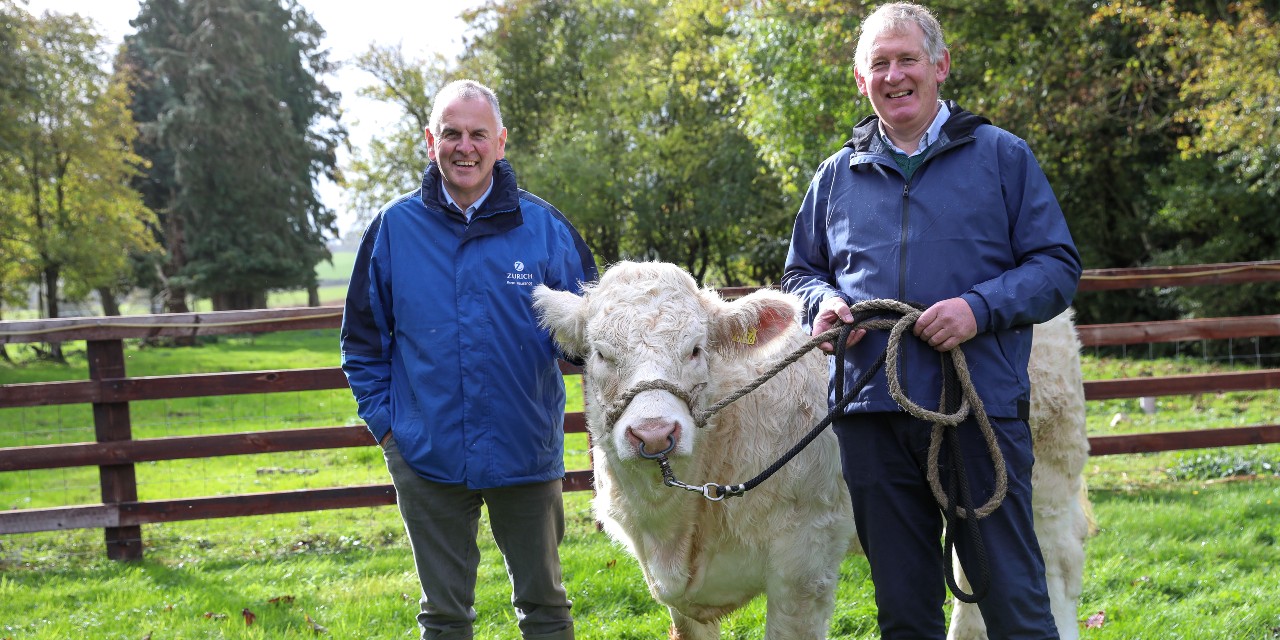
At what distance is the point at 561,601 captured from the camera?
3.40 m

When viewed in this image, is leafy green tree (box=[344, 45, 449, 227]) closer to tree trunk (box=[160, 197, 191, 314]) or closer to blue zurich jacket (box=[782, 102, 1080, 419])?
tree trunk (box=[160, 197, 191, 314])

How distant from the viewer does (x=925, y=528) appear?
280 cm

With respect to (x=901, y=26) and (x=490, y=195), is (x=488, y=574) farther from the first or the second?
(x=901, y=26)

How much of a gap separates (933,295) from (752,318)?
774 millimetres

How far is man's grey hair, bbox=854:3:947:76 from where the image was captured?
2717 millimetres

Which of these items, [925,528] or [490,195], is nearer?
[925,528]

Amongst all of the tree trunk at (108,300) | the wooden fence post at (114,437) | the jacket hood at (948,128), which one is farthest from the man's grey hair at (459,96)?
the tree trunk at (108,300)

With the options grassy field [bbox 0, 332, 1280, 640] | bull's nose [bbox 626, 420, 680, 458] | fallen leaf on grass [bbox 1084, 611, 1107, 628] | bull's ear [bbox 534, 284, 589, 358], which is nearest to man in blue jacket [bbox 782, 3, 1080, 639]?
bull's nose [bbox 626, 420, 680, 458]

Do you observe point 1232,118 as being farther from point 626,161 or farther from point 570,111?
point 570,111

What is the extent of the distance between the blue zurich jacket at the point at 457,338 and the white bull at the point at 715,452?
0.53 feet

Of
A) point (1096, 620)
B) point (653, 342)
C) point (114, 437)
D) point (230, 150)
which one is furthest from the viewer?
point (230, 150)

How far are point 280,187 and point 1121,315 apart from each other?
81.1ft

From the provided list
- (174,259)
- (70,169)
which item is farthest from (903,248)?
(174,259)

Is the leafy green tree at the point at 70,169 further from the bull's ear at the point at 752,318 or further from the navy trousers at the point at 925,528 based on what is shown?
the navy trousers at the point at 925,528
